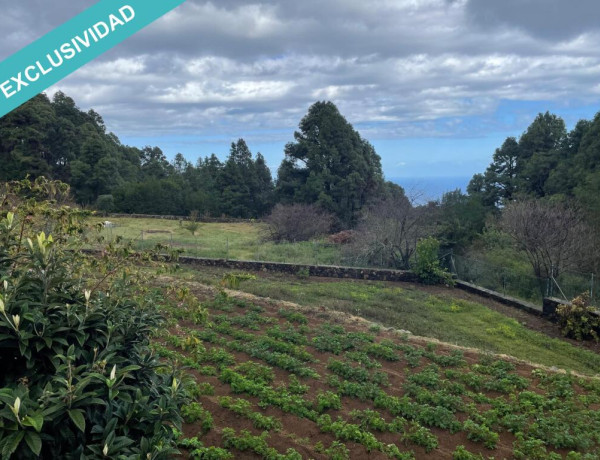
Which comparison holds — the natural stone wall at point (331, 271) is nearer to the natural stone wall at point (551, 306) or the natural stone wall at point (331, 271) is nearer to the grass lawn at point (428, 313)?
the grass lawn at point (428, 313)

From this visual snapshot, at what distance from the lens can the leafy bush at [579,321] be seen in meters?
11.5

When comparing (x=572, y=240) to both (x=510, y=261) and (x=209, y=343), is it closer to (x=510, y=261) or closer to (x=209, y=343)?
(x=510, y=261)

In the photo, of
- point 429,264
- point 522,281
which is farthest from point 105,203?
point 522,281

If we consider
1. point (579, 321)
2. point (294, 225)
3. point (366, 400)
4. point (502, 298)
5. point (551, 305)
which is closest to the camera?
point (366, 400)

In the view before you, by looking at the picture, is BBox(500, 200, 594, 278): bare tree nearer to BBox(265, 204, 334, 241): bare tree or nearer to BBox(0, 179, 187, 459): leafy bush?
BBox(265, 204, 334, 241): bare tree

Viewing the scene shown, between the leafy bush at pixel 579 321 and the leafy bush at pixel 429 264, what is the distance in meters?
5.98

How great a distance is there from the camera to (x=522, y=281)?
15883mm

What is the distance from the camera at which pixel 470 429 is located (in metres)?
5.87

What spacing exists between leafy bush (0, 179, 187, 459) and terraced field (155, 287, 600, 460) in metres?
0.55

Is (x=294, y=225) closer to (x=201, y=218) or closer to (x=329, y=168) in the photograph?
(x=329, y=168)

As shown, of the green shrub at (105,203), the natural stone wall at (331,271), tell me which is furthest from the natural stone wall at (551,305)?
the green shrub at (105,203)

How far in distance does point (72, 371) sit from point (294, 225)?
81.1 ft

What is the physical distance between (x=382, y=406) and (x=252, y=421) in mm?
1859

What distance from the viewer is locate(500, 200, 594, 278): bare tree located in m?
16.3
